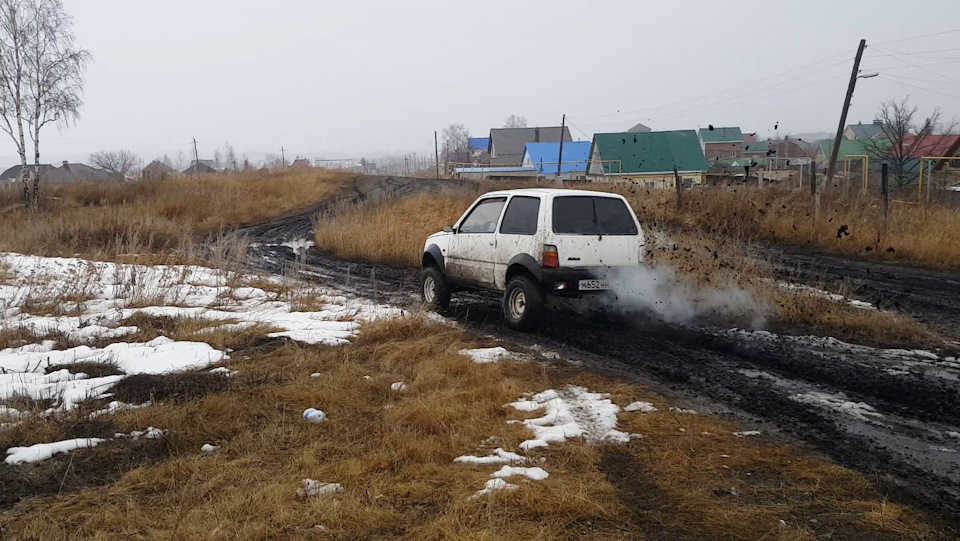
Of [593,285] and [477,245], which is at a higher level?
[477,245]

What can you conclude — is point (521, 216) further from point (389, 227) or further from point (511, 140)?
point (511, 140)

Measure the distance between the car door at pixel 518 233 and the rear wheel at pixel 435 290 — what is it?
1.34 m

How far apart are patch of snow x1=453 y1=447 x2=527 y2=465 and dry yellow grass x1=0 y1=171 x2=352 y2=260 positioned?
1109cm

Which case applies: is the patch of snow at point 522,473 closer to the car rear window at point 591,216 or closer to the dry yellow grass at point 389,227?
the car rear window at point 591,216

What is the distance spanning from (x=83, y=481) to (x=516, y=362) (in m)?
3.97

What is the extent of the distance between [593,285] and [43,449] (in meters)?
5.85

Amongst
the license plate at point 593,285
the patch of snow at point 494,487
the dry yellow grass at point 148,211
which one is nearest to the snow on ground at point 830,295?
the license plate at point 593,285

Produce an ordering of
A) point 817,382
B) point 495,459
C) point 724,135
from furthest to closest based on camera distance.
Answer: point 724,135, point 817,382, point 495,459

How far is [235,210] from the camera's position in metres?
30.6

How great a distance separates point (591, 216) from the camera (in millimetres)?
8664

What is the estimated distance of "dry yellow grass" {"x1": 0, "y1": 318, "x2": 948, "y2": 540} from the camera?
3.67 metres

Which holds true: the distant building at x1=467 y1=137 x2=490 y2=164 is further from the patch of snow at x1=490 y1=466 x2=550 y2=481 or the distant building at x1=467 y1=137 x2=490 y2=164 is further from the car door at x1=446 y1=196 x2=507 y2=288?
the patch of snow at x1=490 y1=466 x2=550 y2=481

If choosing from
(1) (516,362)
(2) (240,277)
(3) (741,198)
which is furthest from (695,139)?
(1) (516,362)

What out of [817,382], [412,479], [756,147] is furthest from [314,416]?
[756,147]
